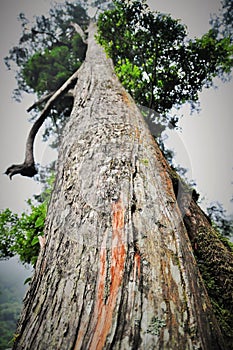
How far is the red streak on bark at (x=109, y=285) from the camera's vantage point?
0.92 m

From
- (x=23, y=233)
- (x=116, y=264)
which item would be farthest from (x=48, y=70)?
(x=116, y=264)

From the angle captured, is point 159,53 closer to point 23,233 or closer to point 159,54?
point 159,54

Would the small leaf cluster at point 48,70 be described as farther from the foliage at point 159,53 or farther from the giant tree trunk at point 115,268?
the giant tree trunk at point 115,268

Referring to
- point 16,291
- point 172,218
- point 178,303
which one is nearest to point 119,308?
point 178,303

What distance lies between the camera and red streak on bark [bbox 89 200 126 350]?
3.03 feet

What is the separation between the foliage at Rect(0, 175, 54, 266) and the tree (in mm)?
2032

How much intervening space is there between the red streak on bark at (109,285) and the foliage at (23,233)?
8.15 feet

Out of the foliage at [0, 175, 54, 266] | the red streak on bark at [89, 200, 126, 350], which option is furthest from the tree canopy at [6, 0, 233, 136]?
the red streak on bark at [89, 200, 126, 350]

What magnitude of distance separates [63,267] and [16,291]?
67.4 metres

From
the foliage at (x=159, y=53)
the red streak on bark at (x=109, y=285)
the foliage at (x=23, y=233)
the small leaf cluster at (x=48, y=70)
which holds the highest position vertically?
the small leaf cluster at (x=48, y=70)

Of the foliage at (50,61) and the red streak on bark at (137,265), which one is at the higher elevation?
the foliage at (50,61)

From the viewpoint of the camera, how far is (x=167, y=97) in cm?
507

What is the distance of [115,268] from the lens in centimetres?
112

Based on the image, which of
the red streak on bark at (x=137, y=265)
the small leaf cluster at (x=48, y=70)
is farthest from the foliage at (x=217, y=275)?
the small leaf cluster at (x=48, y=70)
